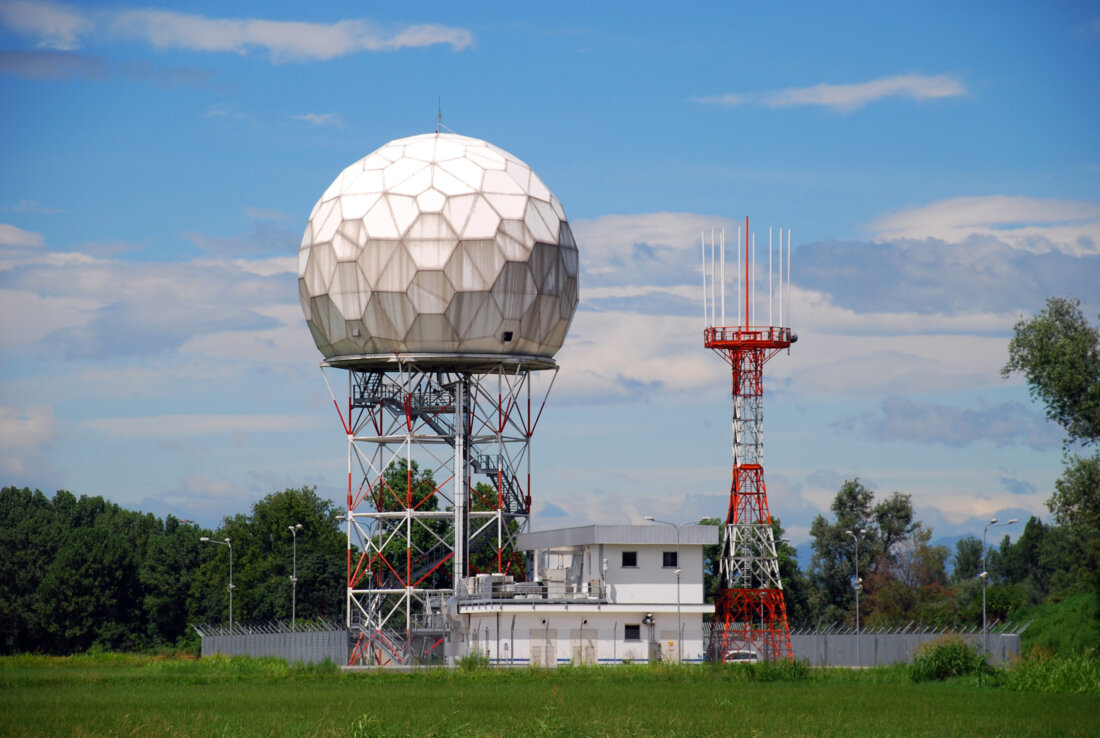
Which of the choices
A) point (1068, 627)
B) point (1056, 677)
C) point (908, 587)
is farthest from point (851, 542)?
point (1056, 677)

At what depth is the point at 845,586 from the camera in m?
103

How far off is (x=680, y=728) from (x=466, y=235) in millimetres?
32902

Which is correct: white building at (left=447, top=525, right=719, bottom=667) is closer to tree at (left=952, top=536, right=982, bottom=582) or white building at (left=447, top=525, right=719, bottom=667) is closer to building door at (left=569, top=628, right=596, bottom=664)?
building door at (left=569, top=628, right=596, bottom=664)

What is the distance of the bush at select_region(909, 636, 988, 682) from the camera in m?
50.0

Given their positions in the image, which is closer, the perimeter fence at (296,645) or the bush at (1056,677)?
the bush at (1056,677)

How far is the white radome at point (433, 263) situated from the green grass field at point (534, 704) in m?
15.2

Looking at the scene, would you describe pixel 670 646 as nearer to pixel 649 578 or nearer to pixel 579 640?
pixel 649 578

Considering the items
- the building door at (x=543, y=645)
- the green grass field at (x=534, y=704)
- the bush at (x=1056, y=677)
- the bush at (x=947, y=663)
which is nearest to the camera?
the green grass field at (x=534, y=704)

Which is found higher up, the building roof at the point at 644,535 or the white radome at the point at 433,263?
the white radome at the point at 433,263

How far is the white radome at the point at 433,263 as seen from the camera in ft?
206

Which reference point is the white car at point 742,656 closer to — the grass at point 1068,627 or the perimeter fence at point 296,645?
the grass at point 1068,627

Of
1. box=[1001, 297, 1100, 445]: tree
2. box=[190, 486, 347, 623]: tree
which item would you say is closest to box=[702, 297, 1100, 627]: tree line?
box=[1001, 297, 1100, 445]: tree

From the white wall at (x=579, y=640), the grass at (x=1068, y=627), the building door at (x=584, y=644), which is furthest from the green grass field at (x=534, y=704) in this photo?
the grass at (x=1068, y=627)

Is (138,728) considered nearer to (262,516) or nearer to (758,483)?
(758,483)
